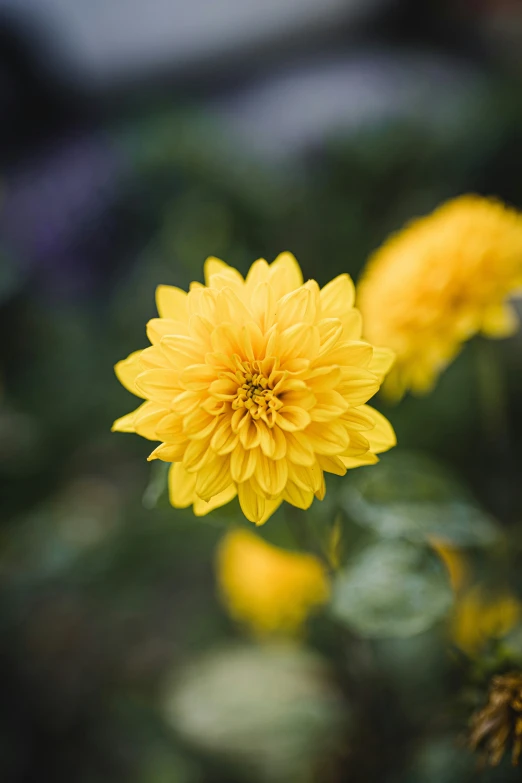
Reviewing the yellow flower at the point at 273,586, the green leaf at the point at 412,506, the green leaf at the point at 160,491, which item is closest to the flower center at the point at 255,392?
the green leaf at the point at 160,491

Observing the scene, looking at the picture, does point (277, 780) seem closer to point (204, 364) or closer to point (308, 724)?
point (308, 724)

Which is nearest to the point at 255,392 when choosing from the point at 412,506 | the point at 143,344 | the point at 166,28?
the point at 412,506

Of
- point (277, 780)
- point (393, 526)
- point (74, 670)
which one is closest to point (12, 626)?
point (74, 670)

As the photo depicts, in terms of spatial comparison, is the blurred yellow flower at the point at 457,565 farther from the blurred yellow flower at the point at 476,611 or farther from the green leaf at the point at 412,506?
the green leaf at the point at 412,506

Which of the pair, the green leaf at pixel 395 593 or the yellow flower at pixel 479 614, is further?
the yellow flower at pixel 479 614

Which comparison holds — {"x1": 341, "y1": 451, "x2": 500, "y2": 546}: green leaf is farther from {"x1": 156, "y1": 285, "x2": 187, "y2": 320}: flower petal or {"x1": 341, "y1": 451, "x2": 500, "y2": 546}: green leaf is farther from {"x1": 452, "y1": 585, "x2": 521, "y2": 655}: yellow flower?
{"x1": 156, "y1": 285, "x2": 187, "y2": 320}: flower petal

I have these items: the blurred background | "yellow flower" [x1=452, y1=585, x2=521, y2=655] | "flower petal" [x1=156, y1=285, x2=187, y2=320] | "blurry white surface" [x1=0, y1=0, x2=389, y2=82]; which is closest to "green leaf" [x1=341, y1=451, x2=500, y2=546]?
the blurred background

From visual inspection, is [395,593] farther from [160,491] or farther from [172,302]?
[172,302]
